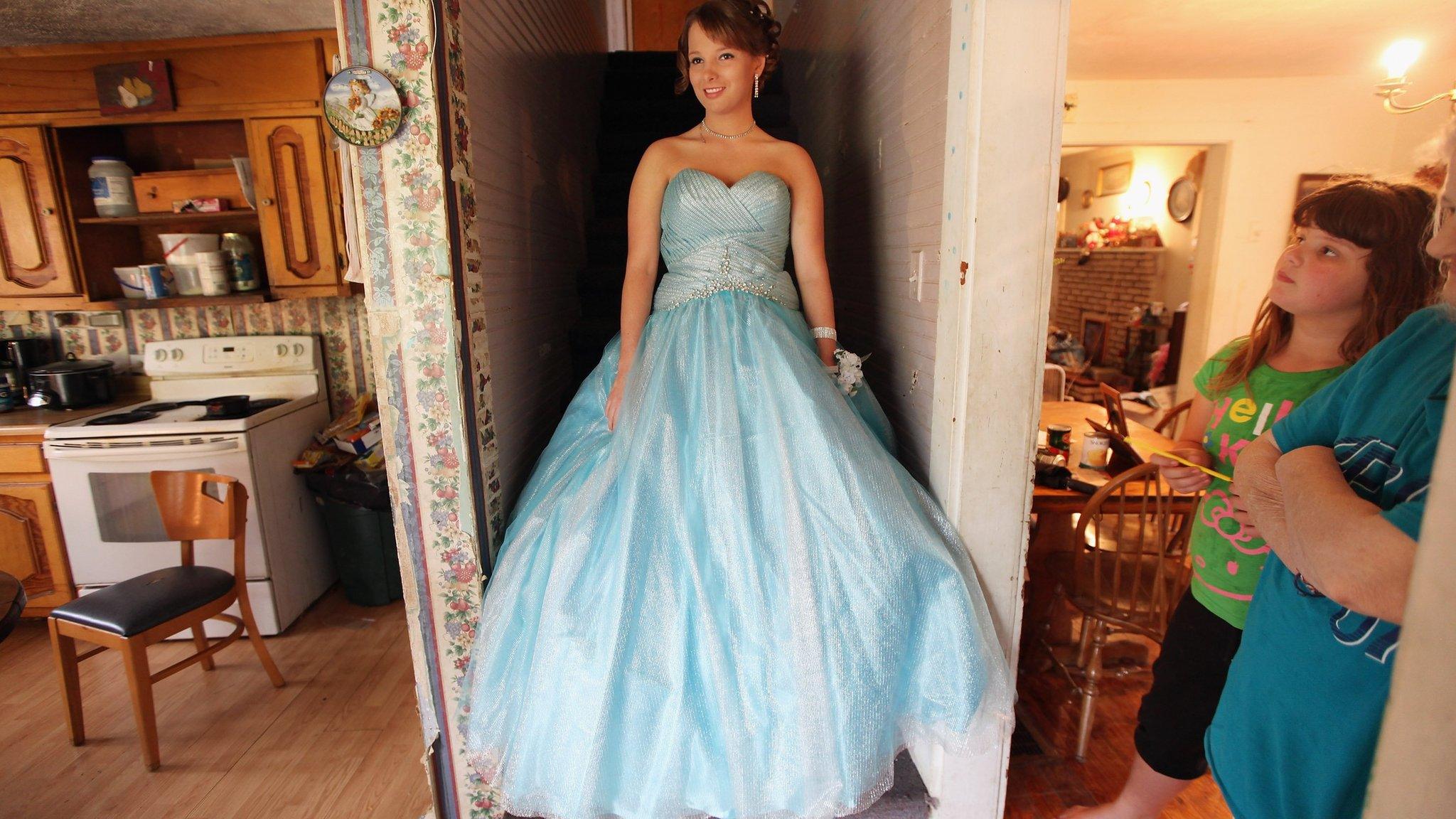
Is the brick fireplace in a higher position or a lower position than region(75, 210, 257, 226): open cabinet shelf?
lower

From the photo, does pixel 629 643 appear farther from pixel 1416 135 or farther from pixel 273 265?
pixel 1416 135

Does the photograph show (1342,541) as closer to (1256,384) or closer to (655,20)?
(1256,384)

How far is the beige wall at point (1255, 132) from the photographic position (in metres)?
4.25

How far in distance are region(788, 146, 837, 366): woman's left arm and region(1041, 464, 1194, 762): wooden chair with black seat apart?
0.89m

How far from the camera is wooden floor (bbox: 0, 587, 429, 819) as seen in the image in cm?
183

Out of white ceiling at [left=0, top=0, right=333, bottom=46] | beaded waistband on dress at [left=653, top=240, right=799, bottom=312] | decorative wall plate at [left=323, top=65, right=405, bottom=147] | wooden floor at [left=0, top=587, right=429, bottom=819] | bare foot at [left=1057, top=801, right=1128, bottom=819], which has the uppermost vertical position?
white ceiling at [left=0, top=0, right=333, bottom=46]

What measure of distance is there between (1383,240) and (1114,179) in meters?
5.81

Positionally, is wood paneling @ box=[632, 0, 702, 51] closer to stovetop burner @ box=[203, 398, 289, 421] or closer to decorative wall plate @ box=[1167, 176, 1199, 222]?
stovetop burner @ box=[203, 398, 289, 421]

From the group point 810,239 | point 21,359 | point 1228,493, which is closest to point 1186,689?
point 1228,493

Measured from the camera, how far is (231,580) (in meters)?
2.20

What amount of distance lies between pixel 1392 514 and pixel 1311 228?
727 millimetres

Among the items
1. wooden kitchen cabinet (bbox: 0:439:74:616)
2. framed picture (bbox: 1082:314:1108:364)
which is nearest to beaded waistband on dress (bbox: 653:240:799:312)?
wooden kitchen cabinet (bbox: 0:439:74:616)

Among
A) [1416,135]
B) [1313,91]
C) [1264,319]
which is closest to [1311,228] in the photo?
[1264,319]

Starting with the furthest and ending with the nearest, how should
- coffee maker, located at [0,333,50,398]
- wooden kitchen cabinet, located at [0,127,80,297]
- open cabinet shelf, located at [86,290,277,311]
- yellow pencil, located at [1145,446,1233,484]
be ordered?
coffee maker, located at [0,333,50,398]
open cabinet shelf, located at [86,290,277,311]
wooden kitchen cabinet, located at [0,127,80,297]
yellow pencil, located at [1145,446,1233,484]
